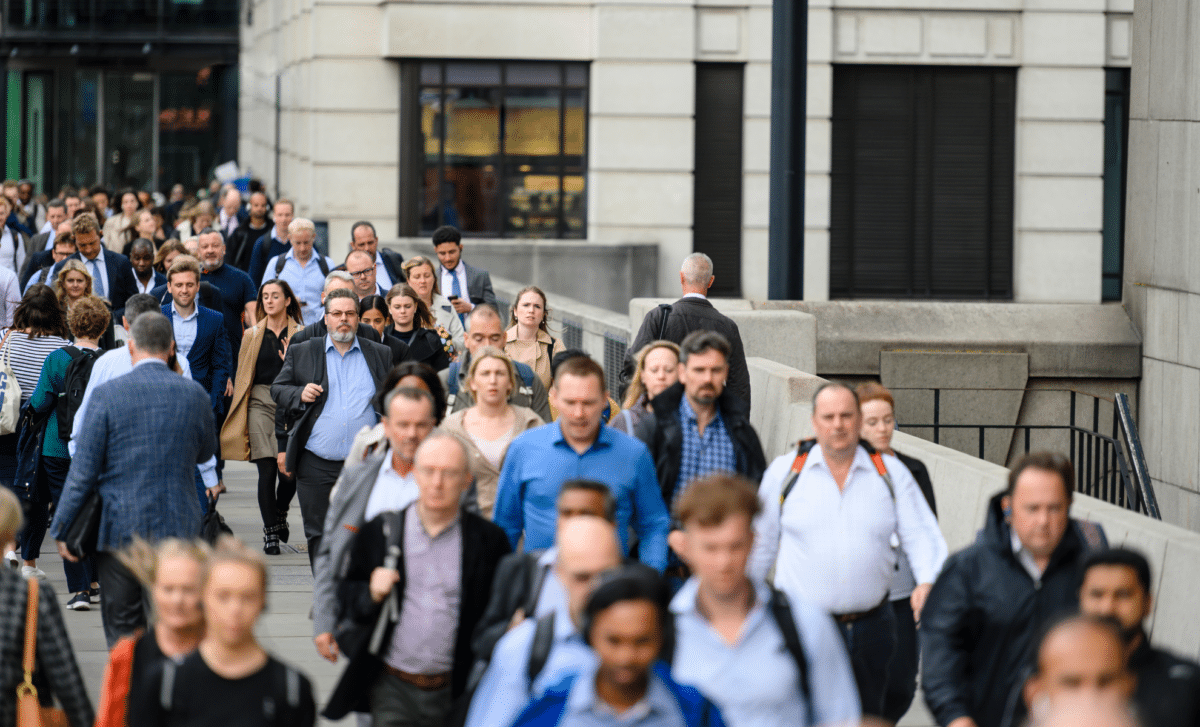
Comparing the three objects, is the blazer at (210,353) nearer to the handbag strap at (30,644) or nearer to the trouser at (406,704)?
the trouser at (406,704)

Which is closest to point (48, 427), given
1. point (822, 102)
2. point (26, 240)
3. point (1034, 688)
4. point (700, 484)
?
point (700, 484)

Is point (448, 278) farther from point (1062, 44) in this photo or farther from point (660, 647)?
point (1062, 44)

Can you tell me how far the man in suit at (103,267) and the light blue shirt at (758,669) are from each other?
35.2ft

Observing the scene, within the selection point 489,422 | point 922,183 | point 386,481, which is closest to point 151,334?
point 489,422

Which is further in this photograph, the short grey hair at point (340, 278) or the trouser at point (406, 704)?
the short grey hair at point (340, 278)

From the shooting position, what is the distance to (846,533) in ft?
21.0

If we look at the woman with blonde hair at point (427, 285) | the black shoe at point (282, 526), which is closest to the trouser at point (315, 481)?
the black shoe at point (282, 526)

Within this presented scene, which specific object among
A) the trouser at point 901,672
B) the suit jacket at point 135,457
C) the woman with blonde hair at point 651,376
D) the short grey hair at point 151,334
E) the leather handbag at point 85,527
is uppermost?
the short grey hair at point 151,334

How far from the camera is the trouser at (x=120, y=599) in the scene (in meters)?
7.50

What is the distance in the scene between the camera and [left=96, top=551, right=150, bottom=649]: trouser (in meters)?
7.50

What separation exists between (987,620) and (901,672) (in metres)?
1.60

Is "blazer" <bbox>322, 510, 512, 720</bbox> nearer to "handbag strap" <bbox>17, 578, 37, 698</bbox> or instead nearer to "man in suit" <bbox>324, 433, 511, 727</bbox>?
"man in suit" <bbox>324, 433, 511, 727</bbox>

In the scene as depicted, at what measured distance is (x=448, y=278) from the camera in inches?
545

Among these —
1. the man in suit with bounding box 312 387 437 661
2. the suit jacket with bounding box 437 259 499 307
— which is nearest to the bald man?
the man in suit with bounding box 312 387 437 661
